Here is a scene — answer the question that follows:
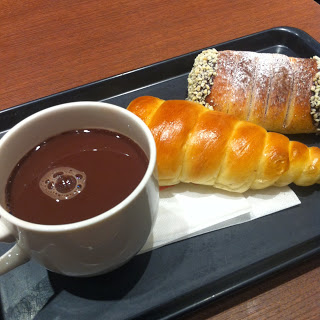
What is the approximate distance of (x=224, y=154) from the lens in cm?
82

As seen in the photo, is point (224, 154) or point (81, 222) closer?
point (81, 222)

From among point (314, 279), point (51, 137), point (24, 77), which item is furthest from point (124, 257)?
point (24, 77)

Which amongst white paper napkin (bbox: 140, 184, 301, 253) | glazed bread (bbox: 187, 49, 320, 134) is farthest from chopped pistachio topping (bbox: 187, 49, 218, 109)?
white paper napkin (bbox: 140, 184, 301, 253)

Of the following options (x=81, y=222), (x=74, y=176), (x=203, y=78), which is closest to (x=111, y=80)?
(x=203, y=78)

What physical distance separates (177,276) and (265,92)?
21.0 inches

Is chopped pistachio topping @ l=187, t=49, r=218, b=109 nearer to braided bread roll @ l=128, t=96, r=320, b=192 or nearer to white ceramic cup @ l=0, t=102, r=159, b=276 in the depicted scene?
braided bread roll @ l=128, t=96, r=320, b=192

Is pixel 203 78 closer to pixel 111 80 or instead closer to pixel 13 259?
pixel 111 80

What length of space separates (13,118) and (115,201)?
2.02 feet

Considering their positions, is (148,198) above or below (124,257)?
above

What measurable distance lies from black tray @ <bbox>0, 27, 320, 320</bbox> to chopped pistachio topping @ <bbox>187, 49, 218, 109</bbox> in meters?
0.33

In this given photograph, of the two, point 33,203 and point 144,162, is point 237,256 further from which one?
point 33,203

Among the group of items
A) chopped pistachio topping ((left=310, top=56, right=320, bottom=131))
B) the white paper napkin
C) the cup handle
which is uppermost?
chopped pistachio topping ((left=310, top=56, right=320, bottom=131))

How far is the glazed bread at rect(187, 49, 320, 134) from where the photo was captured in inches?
37.5

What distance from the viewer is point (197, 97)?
0.97 metres
